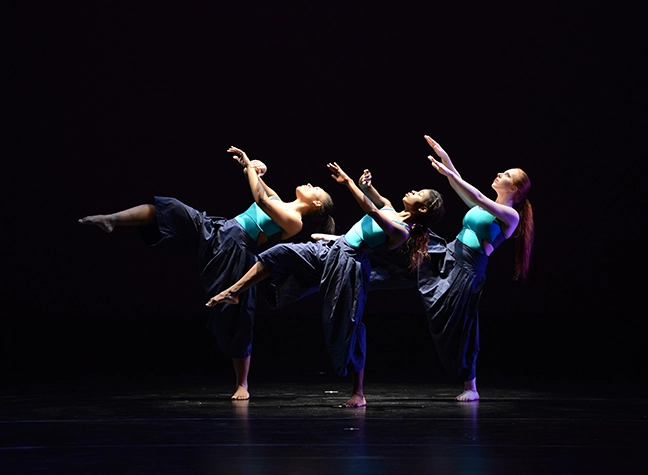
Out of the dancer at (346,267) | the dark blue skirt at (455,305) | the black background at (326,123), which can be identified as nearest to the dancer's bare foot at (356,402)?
the dancer at (346,267)

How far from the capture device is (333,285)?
391 centimetres

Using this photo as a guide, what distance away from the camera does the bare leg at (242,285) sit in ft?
12.8

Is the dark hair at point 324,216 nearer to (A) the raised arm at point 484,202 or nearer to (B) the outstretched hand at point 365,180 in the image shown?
(B) the outstretched hand at point 365,180

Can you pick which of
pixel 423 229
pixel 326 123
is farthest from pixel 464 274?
pixel 326 123

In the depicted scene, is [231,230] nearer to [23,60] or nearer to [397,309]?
[397,309]

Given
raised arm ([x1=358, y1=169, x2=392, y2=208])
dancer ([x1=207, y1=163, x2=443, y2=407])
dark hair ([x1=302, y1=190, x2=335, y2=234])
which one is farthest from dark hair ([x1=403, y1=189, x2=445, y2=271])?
dark hair ([x1=302, y1=190, x2=335, y2=234])

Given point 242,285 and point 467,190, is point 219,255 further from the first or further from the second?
point 467,190

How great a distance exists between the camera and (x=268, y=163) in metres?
6.22

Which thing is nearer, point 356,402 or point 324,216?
point 356,402

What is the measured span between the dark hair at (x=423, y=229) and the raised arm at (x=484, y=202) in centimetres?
11

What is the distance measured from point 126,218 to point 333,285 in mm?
964

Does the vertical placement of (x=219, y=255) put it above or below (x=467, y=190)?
below

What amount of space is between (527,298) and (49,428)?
157 inches

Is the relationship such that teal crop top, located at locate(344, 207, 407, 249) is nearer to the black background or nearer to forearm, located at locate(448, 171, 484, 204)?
forearm, located at locate(448, 171, 484, 204)
